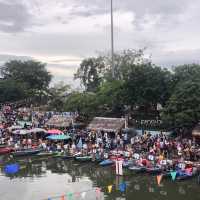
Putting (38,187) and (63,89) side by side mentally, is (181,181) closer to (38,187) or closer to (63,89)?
(38,187)

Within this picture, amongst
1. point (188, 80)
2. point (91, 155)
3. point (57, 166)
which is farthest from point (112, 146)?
point (188, 80)

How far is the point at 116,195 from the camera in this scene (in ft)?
83.1

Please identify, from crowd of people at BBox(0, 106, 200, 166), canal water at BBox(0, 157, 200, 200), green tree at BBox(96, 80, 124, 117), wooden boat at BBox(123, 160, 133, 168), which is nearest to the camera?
canal water at BBox(0, 157, 200, 200)

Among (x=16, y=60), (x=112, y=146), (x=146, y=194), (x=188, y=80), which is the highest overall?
(x=16, y=60)

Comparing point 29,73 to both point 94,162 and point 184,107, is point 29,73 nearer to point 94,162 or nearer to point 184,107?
point 94,162

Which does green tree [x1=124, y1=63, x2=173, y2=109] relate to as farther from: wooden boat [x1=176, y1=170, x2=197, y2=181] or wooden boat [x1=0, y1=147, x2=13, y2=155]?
wooden boat [x1=176, y1=170, x2=197, y2=181]

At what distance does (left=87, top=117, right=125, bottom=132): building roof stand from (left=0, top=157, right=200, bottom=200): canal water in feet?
16.6

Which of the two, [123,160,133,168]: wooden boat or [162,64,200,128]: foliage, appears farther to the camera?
[162,64,200,128]: foliage

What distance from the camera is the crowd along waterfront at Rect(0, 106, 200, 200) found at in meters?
26.1

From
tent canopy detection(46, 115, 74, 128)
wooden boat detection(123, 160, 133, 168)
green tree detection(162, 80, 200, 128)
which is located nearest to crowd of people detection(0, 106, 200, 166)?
tent canopy detection(46, 115, 74, 128)

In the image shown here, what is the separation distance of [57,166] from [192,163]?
33.0 feet

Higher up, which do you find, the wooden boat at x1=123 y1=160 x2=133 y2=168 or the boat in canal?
the boat in canal

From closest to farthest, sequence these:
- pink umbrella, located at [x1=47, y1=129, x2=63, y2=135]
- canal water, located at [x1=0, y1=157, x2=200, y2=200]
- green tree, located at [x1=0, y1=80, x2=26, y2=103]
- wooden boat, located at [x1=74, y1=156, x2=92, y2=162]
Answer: canal water, located at [x1=0, y1=157, x2=200, y2=200] < wooden boat, located at [x1=74, y1=156, x2=92, y2=162] < pink umbrella, located at [x1=47, y1=129, x2=63, y2=135] < green tree, located at [x1=0, y1=80, x2=26, y2=103]

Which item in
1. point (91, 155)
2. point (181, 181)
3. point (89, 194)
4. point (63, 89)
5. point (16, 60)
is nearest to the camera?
point (89, 194)
